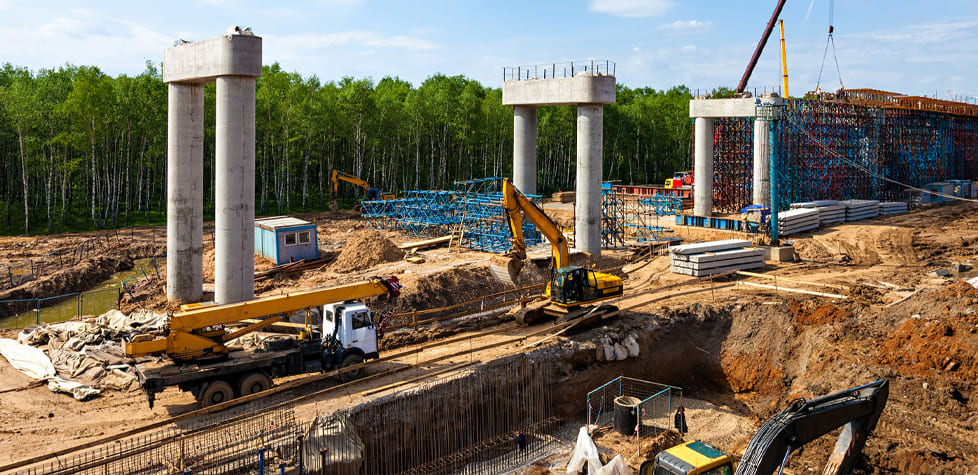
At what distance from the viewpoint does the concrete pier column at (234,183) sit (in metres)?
25.3

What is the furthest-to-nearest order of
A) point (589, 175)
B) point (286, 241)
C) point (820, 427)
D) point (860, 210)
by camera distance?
point (860, 210) < point (589, 175) < point (286, 241) < point (820, 427)

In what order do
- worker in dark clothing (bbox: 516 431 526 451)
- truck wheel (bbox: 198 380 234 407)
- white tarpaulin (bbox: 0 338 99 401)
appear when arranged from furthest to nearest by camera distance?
worker in dark clothing (bbox: 516 431 526 451)
white tarpaulin (bbox: 0 338 99 401)
truck wheel (bbox: 198 380 234 407)

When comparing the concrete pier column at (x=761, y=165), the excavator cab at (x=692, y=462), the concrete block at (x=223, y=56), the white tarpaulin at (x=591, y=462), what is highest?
the concrete block at (x=223, y=56)

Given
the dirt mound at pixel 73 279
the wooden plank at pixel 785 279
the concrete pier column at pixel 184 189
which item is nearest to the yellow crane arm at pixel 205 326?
the concrete pier column at pixel 184 189

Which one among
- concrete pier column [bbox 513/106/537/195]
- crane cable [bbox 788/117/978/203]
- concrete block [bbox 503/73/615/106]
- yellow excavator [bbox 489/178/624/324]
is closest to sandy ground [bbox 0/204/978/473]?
yellow excavator [bbox 489/178/624/324]

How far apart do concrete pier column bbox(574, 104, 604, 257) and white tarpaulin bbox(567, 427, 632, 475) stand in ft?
61.9

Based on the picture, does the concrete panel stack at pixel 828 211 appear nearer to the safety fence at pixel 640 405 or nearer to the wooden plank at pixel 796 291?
the wooden plank at pixel 796 291

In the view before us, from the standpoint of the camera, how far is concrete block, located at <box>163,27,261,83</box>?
979 inches

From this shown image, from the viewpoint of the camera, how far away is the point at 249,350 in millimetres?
19375

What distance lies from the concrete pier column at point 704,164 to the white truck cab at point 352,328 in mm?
36932

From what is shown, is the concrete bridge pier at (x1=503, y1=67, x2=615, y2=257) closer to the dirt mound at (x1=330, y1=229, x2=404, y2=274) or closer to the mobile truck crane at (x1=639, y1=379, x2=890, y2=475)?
the dirt mound at (x1=330, y1=229, x2=404, y2=274)

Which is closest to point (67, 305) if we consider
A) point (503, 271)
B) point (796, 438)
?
point (503, 271)

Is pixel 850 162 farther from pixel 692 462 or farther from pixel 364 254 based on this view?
pixel 692 462

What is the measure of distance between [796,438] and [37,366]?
19.9 metres
